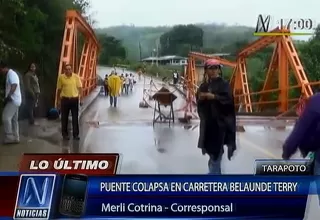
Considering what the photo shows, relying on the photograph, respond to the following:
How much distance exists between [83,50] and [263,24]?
3.16 ft

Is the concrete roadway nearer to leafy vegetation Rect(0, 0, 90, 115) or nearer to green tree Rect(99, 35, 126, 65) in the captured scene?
green tree Rect(99, 35, 126, 65)

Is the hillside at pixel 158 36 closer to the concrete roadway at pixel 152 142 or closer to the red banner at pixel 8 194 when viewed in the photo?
the concrete roadway at pixel 152 142

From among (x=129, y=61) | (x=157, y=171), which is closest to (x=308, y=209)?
(x=157, y=171)

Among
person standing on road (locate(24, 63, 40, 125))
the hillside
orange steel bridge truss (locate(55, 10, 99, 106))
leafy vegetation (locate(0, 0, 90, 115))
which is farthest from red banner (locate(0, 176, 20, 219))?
the hillside

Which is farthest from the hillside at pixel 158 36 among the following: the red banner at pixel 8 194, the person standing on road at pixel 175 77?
the red banner at pixel 8 194

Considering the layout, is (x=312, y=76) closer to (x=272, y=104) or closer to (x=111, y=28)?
(x=272, y=104)

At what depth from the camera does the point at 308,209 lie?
4766mm

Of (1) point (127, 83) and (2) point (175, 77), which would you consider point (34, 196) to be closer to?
(1) point (127, 83)

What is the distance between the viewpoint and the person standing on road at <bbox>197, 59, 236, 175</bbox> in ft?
15.9

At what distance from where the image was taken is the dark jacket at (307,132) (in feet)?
14.3

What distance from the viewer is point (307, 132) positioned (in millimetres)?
4375

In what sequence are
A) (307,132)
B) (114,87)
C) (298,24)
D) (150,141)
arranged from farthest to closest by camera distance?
(150,141)
(114,87)
(298,24)
(307,132)

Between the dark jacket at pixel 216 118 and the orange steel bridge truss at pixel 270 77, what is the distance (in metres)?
0.05

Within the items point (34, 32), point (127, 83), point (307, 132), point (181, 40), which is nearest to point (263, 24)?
point (181, 40)
